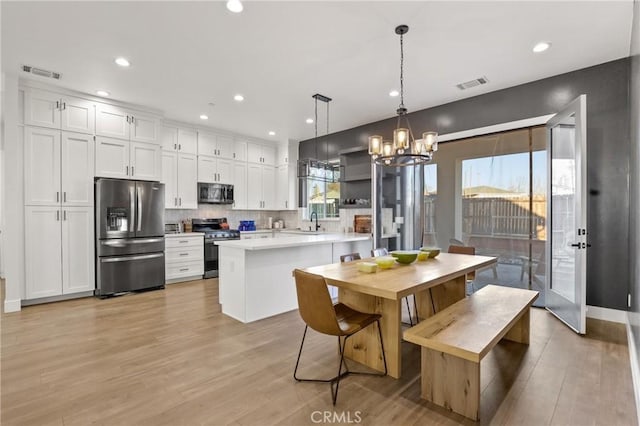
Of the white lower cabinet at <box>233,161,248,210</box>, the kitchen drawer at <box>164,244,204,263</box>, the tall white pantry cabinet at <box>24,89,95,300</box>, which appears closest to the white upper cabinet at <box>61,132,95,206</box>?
the tall white pantry cabinet at <box>24,89,95,300</box>

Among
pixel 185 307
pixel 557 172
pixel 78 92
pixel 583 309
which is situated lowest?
pixel 185 307

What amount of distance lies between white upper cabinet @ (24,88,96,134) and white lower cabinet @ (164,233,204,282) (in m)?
2.08

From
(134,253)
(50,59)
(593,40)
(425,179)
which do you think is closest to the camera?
(593,40)

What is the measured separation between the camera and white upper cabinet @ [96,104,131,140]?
4.50 meters

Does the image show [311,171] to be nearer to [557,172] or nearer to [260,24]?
[260,24]

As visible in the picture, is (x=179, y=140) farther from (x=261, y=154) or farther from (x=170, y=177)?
(x=261, y=154)

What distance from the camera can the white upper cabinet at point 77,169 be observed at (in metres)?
4.21

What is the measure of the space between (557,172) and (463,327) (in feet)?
8.86

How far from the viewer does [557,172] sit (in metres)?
3.58

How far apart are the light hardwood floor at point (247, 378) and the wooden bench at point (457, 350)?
98 millimetres

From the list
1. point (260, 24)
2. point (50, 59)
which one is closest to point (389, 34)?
point (260, 24)

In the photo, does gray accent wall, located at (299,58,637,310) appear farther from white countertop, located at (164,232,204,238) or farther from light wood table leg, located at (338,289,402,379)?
white countertop, located at (164,232,204,238)

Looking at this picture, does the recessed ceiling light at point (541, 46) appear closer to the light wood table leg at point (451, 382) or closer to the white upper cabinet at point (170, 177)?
the light wood table leg at point (451, 382)

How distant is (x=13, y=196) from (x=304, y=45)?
159 inches
